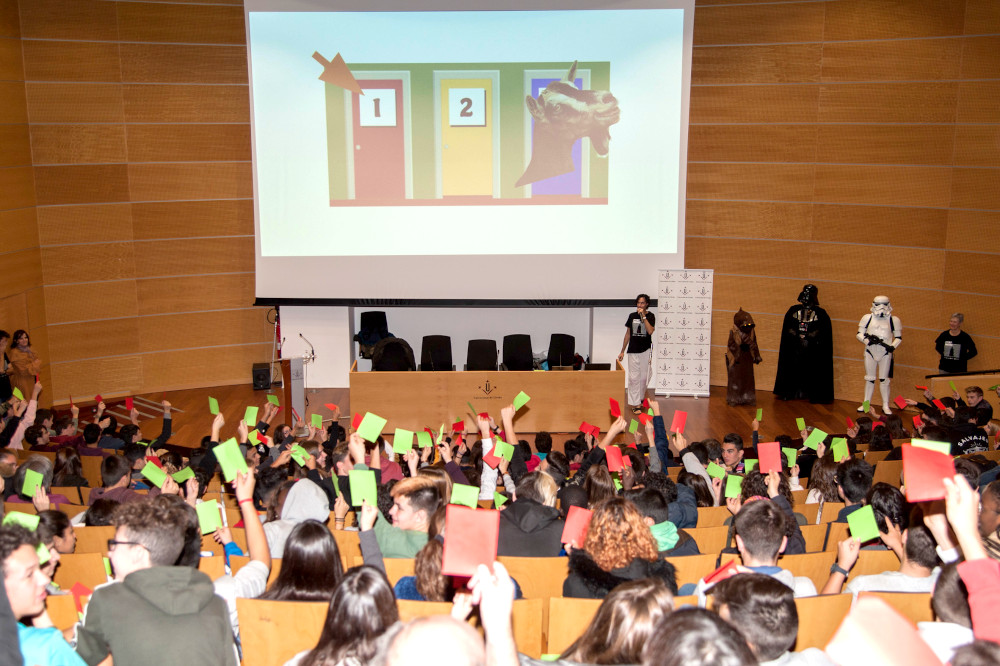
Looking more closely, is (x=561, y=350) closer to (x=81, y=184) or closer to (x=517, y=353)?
(x=517, y=353)

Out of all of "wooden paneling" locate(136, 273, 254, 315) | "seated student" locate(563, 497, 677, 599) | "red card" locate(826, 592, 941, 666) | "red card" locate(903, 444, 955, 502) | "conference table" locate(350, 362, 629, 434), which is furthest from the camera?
"wooden paneling" locate(136, 273, 254, 315)

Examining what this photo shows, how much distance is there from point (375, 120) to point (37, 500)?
6.69 m

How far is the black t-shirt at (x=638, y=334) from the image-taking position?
31.3 feet

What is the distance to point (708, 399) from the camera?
10375mm

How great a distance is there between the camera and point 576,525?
3238 mm

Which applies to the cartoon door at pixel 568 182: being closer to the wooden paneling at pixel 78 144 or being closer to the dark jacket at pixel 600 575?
the wooden paneling at pixel 78 144

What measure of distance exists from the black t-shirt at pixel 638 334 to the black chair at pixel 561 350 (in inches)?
27.8

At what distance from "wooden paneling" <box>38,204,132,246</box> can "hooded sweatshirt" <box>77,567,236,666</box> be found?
29.4ft

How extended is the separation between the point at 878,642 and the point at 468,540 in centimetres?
113

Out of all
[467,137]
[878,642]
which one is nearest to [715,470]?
[878,642]

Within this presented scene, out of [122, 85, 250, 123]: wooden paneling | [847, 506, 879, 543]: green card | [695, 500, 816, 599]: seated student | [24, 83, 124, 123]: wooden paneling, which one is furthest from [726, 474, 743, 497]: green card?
[24, 83, 124, 123]: wooden paneling

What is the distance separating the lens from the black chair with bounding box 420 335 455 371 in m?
9.45

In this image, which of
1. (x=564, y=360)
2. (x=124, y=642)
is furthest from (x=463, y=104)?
(x=124, y=642)

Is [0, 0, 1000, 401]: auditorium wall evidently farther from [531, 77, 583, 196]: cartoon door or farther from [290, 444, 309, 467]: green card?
[290, 444, 309, 467]: green card
